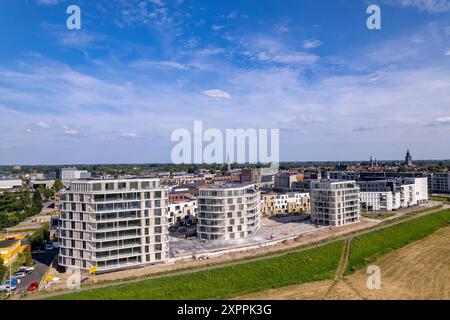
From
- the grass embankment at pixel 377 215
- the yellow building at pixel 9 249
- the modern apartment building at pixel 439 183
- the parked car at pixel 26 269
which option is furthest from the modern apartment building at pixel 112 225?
the modern apartment building at pixel 439 183

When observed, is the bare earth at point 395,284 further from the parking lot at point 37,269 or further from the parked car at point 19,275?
the parked car at point 19,275

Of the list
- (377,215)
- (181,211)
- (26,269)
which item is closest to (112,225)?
(26,269)

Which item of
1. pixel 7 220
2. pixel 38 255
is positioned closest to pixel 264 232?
pixel 38 255

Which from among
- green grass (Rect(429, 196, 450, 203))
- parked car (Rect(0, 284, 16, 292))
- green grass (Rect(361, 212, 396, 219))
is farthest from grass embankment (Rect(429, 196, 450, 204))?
parked car (Rect(0, 284, 16, 292))

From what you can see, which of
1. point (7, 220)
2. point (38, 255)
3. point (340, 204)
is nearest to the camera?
point (38, 255)

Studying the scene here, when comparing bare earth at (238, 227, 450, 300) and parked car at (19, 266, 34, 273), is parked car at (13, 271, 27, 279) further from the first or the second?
bare earth at (238, 227, 450, 300)
